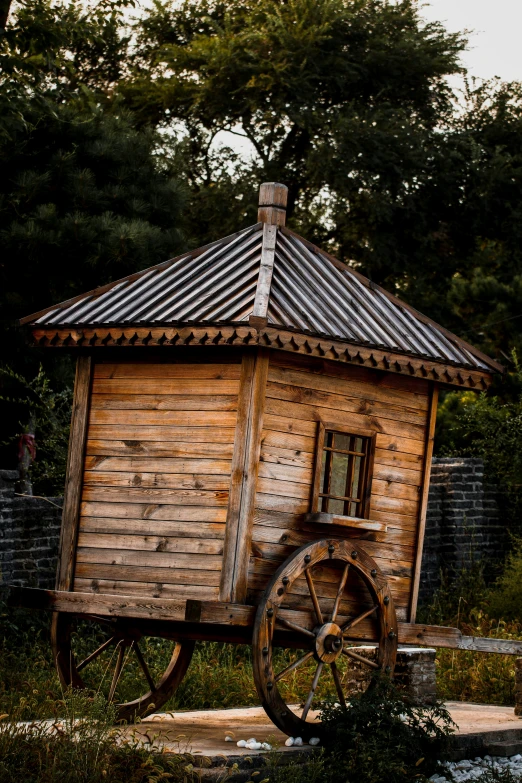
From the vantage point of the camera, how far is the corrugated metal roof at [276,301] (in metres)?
7.32

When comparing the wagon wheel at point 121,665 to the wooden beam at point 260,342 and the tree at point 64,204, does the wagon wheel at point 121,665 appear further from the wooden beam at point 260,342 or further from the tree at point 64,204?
the tree at point 64,204

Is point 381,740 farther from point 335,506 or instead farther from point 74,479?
point 74,479

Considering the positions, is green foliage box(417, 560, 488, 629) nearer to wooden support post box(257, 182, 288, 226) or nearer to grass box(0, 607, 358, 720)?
grass box(0, 607, 358, 720)

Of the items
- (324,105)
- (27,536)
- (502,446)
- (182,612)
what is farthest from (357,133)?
(182,612)

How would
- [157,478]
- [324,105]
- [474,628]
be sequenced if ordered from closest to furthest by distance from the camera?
[157,478]
[474,628]
[324,105]

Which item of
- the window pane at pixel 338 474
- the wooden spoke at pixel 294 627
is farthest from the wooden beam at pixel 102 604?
the window pane at pixel 338 474

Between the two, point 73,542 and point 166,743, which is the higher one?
point 73,542

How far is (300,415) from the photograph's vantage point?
7.53 m

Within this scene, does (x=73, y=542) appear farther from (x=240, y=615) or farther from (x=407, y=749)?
(x=407, y=749)

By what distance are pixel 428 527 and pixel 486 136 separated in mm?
13721

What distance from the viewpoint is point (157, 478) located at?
25.0 ft

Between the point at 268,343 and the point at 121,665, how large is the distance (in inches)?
115

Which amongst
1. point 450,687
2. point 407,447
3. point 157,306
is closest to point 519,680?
point 450,687

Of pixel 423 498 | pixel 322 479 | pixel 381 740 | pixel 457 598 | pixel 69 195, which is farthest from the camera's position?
pixel 69 195
